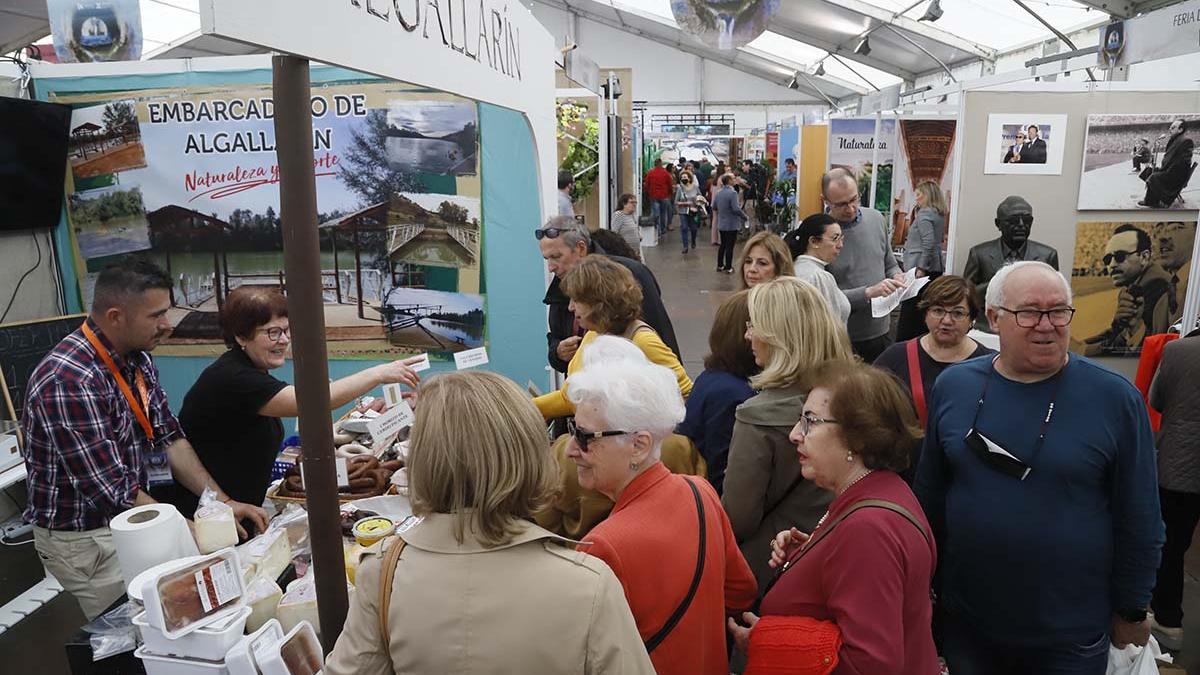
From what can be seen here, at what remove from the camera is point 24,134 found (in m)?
4.14

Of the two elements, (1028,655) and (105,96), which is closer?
(1028,655)

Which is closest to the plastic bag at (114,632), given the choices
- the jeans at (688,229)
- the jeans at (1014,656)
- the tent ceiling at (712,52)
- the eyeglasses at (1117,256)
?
the jeans at (1014,656)

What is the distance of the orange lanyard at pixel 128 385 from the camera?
2307 mm

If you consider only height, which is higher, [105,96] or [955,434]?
[105,96]

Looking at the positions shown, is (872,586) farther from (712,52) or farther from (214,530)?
(712,52)

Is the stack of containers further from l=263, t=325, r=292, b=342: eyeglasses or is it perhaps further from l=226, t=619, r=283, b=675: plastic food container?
l=263, t=325, r=292, b=342: eyeglasses

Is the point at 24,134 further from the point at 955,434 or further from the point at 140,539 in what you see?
the point at 955,434

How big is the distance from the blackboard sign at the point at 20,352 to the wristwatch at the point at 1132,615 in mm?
4985

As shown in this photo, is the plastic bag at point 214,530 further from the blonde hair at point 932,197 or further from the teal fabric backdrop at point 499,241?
the blonde hair at point 932,197

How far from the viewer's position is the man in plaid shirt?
2227 mm

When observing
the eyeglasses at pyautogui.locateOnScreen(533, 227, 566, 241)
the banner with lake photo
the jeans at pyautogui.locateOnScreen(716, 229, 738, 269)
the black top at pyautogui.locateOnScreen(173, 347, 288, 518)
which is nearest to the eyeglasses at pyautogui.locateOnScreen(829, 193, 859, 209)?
the eyeglasses at pyautogui.locateOnScreen(533, 227, 566, 241)

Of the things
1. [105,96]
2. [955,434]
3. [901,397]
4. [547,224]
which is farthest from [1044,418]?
[105,96]

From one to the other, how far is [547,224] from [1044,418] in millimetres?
2558

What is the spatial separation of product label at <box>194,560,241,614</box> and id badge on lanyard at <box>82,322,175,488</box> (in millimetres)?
900
